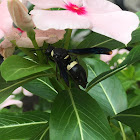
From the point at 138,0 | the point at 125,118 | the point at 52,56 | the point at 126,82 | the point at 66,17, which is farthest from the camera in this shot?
the point at 138,0

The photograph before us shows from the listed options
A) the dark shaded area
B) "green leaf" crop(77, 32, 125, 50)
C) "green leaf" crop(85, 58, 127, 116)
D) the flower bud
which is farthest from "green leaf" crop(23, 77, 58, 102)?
the dark shaded area

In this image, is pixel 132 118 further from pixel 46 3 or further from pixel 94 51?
pixel 46 3

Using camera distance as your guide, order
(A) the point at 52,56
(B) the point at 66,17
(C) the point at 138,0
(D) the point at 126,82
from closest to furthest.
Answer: (B) the point at 66,17 < (A) the point at 52,56 < (D) the point at 126,82 < (C) the point at 138,0

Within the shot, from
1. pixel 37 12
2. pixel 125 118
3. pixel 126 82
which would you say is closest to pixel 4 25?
pixel 37 12

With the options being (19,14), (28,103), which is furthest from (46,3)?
(28,103)

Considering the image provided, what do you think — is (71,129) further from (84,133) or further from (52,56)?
(52,56)

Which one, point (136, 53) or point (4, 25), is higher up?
point (4, 25)

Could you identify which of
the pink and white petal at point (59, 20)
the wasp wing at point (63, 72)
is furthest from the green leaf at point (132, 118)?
the pink and white petal at point (59, 20)

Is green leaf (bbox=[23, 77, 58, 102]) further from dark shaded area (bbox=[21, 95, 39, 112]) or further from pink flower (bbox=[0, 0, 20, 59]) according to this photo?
dark shaded area (bbox=[21, 95, 39, 112])
